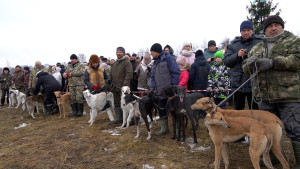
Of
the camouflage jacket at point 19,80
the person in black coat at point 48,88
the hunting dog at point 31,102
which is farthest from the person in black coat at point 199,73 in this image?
the camouflage jacket at point 19,80

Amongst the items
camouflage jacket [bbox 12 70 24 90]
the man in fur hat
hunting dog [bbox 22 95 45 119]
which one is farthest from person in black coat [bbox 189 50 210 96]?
camouflage jacket [bbox 12 70 24 90]

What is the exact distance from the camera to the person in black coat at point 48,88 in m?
9.64

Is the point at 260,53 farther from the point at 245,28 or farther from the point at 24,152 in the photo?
the point at 24,152

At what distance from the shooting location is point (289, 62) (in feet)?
9.49

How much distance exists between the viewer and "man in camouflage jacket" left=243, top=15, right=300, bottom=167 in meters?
2.97

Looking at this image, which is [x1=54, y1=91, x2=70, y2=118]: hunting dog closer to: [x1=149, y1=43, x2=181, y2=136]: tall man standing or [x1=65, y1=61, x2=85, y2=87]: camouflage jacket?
[x1=65, y1=61, x2=85, y2=87]: camouflage jacket

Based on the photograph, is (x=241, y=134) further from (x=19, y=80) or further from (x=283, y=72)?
(x=19, y=80)

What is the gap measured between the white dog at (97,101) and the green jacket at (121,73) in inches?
32.3

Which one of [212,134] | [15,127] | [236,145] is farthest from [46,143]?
[236,145]

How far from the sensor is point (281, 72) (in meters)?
3.06

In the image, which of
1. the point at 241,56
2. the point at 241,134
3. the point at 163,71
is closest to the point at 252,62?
the point at 241,56

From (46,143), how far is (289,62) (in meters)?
6.01

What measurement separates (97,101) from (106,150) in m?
3.07

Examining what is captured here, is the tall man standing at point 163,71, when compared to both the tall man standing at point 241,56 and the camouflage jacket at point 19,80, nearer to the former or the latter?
the tall man standing at point 241,56
